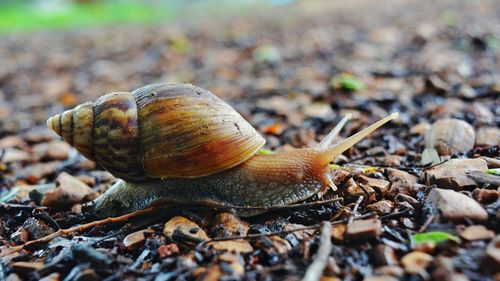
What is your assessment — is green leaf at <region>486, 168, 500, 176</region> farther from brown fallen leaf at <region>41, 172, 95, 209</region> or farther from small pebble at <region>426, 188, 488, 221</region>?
brown fallen leaf at <region>41, 172, 95, 209</region>

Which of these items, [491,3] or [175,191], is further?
[491,3]

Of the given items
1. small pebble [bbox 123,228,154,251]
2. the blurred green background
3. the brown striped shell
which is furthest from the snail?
the blurred green background

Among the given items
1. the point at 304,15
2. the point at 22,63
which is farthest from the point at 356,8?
the point at 22,63

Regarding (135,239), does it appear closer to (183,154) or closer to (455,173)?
(183,154)

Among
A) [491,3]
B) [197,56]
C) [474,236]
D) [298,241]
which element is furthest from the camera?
[491,3]

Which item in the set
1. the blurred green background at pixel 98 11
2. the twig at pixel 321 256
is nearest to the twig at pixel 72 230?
the twig at pixel 321 256

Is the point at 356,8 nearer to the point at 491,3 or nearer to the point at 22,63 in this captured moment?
the point at 491,3

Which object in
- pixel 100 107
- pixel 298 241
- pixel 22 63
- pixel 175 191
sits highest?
pixel 22 63
